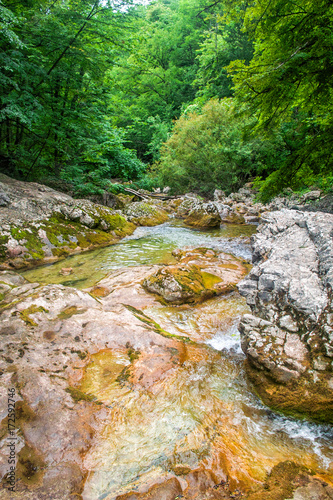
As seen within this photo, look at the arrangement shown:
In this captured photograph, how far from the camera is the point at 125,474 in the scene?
166cm

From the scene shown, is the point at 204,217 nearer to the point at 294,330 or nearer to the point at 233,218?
the point at 233,218

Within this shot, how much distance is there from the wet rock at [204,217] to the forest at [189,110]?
4.04m

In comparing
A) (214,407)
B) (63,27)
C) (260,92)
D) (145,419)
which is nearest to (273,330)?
(214,407)

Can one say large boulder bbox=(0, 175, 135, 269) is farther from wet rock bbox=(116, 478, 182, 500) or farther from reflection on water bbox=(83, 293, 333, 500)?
wet rock bbox=(116, 478, 182, 500)

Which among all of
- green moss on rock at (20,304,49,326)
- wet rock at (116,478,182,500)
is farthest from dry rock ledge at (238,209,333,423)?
green moss on rock at (20,304,49,326)

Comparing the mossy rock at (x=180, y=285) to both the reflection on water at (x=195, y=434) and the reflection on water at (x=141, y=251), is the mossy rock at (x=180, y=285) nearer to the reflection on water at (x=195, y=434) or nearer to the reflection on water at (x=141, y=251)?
the reflection on water at (x=141, y=251)

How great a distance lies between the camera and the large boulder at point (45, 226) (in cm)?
641

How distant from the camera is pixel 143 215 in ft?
42.3

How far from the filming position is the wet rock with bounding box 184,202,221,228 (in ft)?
40.2

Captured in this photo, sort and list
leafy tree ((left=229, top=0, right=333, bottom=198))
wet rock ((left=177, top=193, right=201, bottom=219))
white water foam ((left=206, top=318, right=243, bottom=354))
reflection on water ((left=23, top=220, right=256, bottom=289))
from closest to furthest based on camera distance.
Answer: leafy tree ((left=229, top=0, right=333, bottom=198)) < white water foam ((left=206, top=318, right=243, bottom=354)) < reflection on water ((left=23, top=220, right=256, bottom=289)) < wet rock ((left=177, top=193, right=201, bottom=219))

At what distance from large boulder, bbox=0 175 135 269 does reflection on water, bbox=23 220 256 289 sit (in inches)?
18.3

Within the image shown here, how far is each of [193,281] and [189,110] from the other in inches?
811

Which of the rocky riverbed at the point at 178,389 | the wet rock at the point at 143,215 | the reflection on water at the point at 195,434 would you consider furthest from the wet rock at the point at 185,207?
the reflection on water at the point at 195,434

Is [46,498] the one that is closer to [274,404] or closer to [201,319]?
[274,404]
